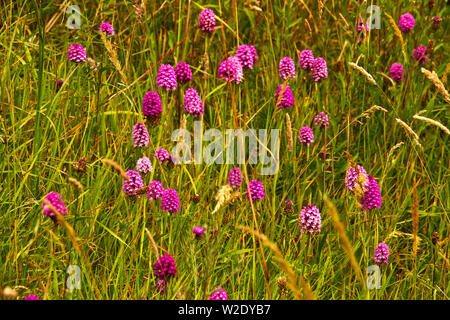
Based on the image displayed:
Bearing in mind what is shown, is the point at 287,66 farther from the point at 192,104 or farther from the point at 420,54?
the point at 420,54

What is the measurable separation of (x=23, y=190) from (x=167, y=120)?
2.31 ft

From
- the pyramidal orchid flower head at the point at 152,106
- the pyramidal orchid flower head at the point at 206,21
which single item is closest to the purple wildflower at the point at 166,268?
the pyramidal orchid flower head at the point at 152,106

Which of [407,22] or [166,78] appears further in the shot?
[407,22]

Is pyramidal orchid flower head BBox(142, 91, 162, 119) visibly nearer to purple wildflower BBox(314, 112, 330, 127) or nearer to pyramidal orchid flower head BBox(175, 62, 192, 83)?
pyramidal orchid flower head BBox(175, 62, 192, 83)

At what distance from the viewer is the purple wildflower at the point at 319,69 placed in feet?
8.75

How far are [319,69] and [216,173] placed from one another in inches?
27.5

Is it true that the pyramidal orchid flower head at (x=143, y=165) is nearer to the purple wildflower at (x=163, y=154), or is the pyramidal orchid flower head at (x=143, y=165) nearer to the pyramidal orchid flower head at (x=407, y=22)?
the purple wildflower at (x=163, y=154)

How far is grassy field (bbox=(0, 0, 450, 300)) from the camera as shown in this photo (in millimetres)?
1927

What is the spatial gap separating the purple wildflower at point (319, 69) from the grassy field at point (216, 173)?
60 millimetres

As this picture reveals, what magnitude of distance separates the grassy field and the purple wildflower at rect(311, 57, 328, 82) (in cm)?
6

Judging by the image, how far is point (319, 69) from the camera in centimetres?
267

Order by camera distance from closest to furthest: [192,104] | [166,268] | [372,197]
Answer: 1. [166,268]
2. [372,197]
3. [192,104]

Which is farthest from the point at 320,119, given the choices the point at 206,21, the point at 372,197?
the point at 206,21

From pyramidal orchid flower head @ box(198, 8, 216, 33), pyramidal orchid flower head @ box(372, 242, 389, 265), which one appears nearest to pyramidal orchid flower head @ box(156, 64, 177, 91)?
pyramidal orchid flower head @ box(198, 8, 216, 33)
